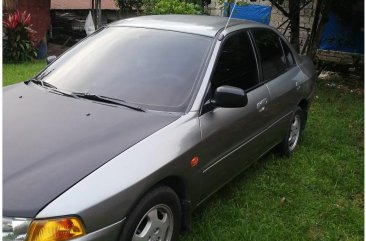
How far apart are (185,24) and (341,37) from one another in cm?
782

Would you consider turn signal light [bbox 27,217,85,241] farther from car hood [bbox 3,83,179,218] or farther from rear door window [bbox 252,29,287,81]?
rear door window [bbox 252,29,287,81]

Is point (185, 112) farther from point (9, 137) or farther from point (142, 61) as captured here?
point (9, 137)

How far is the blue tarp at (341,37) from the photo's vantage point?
10445mm

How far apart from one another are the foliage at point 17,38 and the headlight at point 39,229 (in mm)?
9463

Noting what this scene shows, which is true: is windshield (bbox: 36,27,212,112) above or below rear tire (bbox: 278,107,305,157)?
above

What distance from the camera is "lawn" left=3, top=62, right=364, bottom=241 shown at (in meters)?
3.48

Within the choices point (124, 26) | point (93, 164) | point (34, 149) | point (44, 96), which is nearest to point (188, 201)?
point (93, 164)

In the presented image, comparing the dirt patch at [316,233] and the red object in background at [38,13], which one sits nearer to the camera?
the dirt patch at [316,233]

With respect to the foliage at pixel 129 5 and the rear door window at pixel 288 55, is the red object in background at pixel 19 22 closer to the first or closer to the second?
the foliage at pixel 129 5

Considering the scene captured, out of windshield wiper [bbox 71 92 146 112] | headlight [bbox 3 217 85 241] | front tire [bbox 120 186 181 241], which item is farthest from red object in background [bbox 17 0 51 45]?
headlight [bbox 3 217 85 241]

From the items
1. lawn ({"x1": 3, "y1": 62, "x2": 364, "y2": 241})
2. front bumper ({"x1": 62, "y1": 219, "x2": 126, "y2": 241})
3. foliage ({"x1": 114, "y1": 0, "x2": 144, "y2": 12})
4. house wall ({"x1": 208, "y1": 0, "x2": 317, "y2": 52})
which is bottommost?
lawn ({"x1": 3, "y1": 62, "x2": 364, "y2": 241})

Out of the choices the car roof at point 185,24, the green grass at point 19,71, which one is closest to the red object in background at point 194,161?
the car roof at point 185,24

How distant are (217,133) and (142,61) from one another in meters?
0.82

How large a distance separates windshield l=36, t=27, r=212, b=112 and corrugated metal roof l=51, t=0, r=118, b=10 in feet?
41.9
